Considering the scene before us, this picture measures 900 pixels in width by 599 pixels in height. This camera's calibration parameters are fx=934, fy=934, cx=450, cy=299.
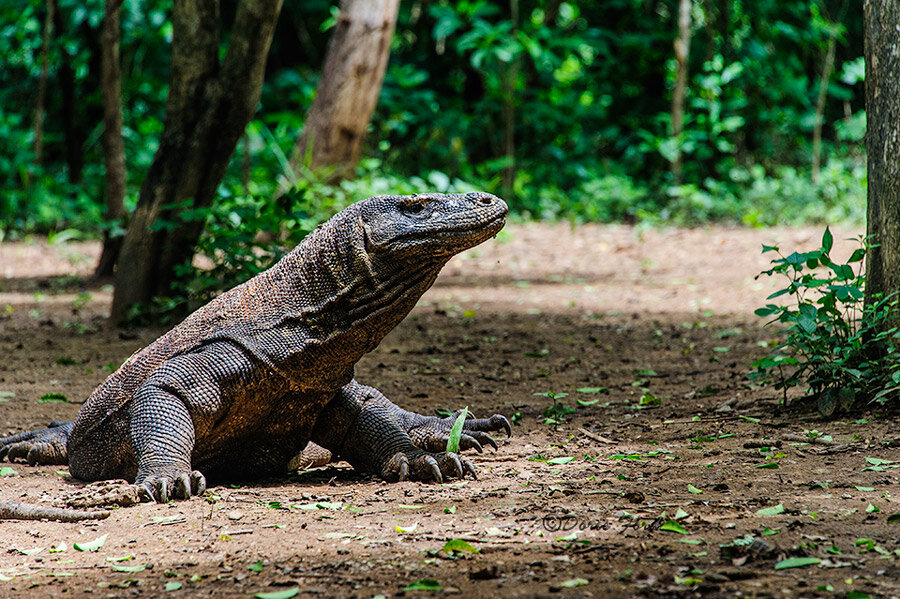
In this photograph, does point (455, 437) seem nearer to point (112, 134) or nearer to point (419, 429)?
point (419, 429)

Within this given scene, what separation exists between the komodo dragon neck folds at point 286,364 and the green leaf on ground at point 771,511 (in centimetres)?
103

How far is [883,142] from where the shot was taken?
3.55 metres

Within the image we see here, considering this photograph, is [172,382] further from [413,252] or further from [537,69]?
[537,69]

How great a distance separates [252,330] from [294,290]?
195mm

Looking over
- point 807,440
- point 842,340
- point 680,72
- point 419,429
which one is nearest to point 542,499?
point 419,429

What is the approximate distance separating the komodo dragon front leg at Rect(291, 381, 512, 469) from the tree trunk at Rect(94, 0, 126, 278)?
427 cm

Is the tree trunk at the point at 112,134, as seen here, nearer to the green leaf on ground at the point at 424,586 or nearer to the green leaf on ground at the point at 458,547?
the green leaf on ground at the point at 458,547

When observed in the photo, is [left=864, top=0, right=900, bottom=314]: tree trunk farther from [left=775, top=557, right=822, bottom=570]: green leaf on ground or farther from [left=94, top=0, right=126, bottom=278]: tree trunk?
[left=94, top=0, right=126, bottom=278]: tree trunk

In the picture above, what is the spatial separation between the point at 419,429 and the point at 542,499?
3.22ft

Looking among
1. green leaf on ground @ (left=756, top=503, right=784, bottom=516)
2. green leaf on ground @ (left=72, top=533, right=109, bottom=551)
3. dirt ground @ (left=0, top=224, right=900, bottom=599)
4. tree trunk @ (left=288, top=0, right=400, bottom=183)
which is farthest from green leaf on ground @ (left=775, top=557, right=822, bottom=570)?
tree trunk @ (left=288, top=0, right=400, bottom=183)

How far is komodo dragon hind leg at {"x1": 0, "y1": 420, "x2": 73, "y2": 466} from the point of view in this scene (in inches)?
146

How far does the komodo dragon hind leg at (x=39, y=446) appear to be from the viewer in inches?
146

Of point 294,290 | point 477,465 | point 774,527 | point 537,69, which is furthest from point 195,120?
point 537,69

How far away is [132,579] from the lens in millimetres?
2180
